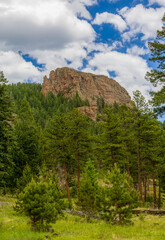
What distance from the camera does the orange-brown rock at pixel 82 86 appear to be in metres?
154

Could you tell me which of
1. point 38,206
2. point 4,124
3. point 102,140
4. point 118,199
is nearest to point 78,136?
point 102,140

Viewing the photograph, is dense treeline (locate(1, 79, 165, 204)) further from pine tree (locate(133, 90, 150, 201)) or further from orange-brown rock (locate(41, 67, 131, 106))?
orange-brown rock (locate(41, 67, 131, 106))

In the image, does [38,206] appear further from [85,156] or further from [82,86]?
[82,86]

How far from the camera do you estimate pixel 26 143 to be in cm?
2558

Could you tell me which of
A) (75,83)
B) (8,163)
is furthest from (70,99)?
(8,163)

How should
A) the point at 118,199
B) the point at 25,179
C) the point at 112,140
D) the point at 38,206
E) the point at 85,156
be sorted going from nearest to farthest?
1. the point at 38,206
2. the point at 118,199
3. the point at 25,179
4. the point at 112,140
5. the point at 85,156

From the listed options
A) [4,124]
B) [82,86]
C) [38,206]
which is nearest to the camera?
[38,206]

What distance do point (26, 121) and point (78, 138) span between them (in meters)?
7.77

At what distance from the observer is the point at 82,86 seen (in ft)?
517

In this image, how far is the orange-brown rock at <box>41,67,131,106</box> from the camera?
154 meters

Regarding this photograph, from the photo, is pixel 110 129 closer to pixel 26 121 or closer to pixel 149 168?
pixel 149 168

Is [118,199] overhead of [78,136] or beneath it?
beneath

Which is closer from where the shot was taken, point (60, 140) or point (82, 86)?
point (60, 140)

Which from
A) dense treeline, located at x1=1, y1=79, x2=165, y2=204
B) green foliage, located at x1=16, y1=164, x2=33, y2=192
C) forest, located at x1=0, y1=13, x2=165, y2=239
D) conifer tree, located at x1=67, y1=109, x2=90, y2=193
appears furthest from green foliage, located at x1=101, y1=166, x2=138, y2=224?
conifer tree, located at x1=67, y1=109, x2=90, y2=193
